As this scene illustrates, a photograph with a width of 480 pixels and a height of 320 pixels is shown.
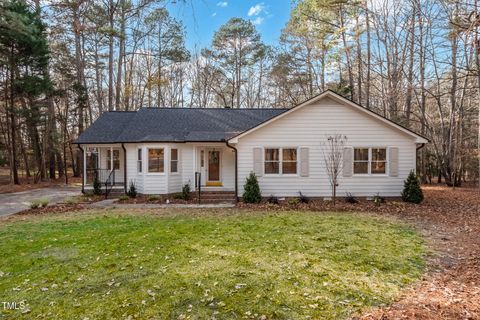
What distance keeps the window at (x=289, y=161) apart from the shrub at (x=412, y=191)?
15.1 feet

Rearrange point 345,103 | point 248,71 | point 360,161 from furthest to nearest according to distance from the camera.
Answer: point 248,71 → point 360,161 → point 345,103

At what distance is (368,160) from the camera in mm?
12555

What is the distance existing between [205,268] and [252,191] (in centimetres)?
738

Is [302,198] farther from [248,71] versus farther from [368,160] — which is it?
[248,71]

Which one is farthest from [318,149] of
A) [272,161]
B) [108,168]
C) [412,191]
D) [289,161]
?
[108,168]

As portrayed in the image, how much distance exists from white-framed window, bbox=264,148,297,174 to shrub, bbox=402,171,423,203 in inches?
184

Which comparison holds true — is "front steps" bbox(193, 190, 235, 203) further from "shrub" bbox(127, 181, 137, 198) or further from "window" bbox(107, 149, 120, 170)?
"window" bbox(107, 149, 120, 170)

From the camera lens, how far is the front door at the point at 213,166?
A: 14367 millimetres

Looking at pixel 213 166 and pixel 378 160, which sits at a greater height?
pixel 378 160

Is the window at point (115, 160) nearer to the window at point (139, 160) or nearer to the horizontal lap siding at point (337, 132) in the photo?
the window at point (139, 160)

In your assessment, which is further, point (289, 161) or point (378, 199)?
point (289, 161)

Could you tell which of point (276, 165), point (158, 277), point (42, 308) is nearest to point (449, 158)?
point (276, 165)

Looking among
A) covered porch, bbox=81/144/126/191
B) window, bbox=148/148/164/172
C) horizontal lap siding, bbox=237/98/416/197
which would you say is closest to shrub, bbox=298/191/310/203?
horizontal lap siding, bbox=237/98/416/197

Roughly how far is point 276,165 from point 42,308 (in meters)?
10.1
